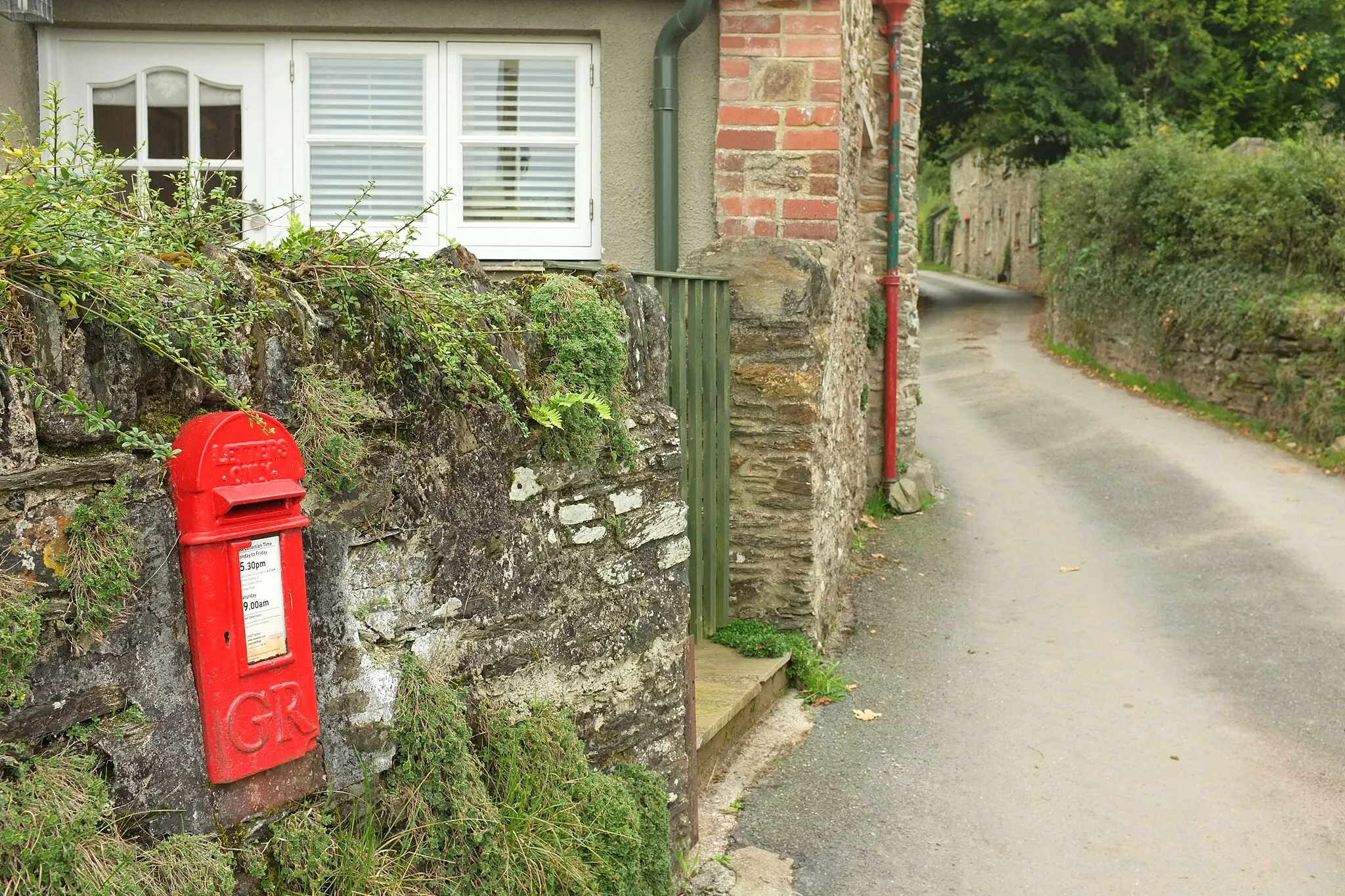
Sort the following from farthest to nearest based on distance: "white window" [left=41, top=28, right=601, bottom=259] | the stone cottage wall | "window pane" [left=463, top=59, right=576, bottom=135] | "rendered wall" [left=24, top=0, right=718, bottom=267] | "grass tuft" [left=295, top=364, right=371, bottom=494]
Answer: "window pane" [left=463, top=59, right=576, bottom=135] → "white window" [left=41, top=28, right=601, bottom=259] → "rendered wall" [left=24, top=0, right=718, bottom=267] → the stone cottage wall → "grass tuft" [left=295, top=364, right=371, bottom=494]

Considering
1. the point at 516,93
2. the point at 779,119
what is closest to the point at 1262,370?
the point at 779,119

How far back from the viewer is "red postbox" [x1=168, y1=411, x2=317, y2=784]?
86.1 inches

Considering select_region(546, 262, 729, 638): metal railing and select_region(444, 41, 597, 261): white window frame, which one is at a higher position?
select_region(444, 41, 597, 261): white window frame

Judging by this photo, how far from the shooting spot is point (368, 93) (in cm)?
684

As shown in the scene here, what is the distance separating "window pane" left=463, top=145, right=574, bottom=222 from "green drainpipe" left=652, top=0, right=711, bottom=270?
25.3 inches

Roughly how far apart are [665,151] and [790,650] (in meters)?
2.66

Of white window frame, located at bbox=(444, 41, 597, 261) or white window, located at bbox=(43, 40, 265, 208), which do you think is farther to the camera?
white window frame, located at bbox=(444, 41, 597, 261)

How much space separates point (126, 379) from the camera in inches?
84.4

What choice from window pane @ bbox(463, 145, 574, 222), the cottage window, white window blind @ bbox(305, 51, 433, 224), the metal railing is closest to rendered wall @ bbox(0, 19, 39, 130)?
the cottage window

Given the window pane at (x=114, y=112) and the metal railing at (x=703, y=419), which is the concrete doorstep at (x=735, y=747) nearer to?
the metal railing at (x=703, y=419)

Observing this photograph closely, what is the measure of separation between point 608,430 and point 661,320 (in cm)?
53

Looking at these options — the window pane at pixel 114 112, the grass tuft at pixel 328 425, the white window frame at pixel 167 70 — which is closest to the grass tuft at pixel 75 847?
the grass tuft at pixel 328 425

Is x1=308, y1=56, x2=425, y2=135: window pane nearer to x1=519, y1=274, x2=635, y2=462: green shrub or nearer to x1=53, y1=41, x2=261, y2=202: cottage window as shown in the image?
x1=53, y1=41, x2=261, y2=202: cottage window

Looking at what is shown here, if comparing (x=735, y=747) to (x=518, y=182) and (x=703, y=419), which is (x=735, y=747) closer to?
(x=703, y=419)
